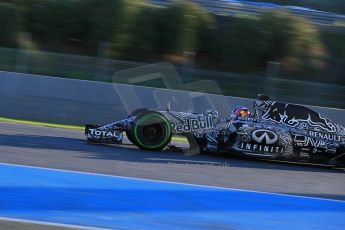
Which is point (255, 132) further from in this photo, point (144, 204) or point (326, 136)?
point (144, 204)

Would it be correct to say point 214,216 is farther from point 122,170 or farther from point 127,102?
point 127,102

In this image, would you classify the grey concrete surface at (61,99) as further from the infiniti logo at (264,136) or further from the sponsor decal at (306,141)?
the sponsor decal at (306,141)

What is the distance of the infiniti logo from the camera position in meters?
9.89

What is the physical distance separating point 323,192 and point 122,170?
2.71 m

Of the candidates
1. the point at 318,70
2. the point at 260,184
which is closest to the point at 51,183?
the point at 260,184

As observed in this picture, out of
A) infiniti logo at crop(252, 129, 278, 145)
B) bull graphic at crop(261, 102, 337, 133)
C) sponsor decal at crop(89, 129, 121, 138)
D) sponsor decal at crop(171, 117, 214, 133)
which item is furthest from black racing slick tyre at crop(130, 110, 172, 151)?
bull graphic at crop(261, 102, 337, 133)

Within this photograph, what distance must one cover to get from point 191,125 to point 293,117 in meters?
1.75

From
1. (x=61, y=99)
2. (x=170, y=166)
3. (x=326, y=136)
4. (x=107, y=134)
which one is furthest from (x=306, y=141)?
(x=61, y=99)

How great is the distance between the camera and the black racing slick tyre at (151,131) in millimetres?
9984

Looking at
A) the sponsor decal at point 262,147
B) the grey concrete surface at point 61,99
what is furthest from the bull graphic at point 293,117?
the grey concrete surface at point 61,99

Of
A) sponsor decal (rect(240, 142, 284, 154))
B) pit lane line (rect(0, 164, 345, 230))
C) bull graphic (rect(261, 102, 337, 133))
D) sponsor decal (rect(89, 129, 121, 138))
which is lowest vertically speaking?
pit lane line (rect(0, 164, 345, 230))

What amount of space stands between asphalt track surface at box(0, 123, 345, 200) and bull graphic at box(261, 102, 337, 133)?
748 millimetres

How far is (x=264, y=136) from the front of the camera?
32.5ft

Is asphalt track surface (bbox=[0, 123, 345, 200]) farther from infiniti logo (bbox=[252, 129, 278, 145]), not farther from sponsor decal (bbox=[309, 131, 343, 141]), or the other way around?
sponsor decal (bbox=[309, 131, 343, 141])
